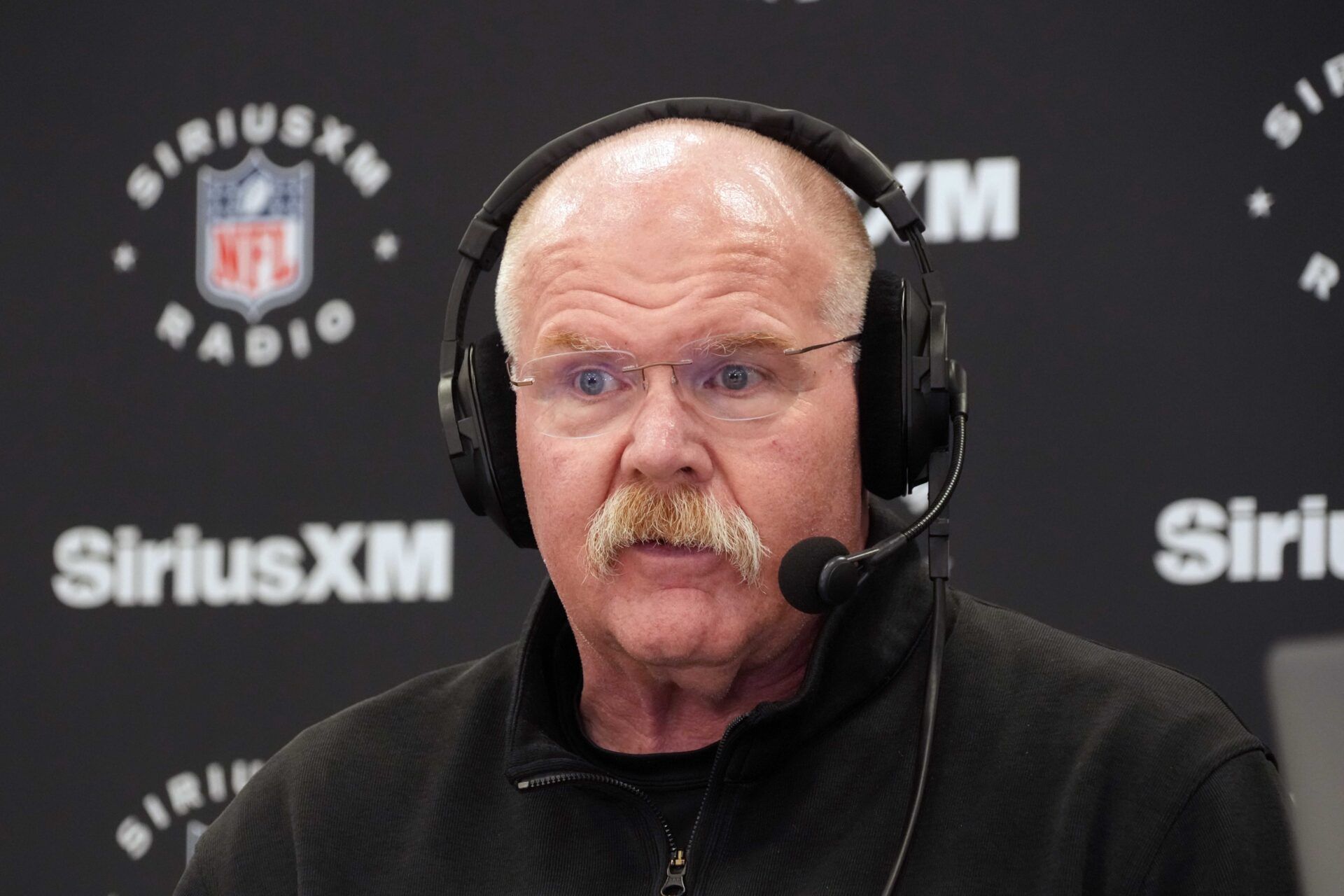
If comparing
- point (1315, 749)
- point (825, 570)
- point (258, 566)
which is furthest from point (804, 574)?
point (258, 566)

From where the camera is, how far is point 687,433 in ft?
4.31

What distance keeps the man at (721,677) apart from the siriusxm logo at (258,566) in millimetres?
713

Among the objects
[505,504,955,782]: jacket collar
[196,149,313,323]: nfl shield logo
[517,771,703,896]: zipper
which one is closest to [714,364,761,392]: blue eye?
[505,504,955,782]: jacket collar

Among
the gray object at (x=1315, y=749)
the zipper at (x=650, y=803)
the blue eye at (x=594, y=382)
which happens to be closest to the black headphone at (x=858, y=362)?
the blue eye at (x=594, y=382)

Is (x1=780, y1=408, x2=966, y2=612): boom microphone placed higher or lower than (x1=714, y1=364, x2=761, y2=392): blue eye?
lower

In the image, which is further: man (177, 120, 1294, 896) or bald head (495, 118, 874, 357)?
bald head (495, 118, 874, 357)

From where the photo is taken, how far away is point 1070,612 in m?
1.91

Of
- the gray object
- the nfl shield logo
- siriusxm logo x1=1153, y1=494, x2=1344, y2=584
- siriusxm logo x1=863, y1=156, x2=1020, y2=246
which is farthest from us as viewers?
the nfl shield logo

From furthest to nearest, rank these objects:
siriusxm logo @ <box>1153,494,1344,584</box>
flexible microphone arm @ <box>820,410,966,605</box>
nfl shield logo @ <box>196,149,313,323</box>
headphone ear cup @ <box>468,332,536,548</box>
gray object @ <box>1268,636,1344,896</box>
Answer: nfl shield logo @ <box>196,149,313,323</box> → siriusxm logo @ <box>1153,494,1344,584</box> → headphone ear cup @ <box>468,332,536,548</box> → flexible microphone arm @ <box>820,410,966,605</box> → gray object @ <box>1268,636,1344,896</box>

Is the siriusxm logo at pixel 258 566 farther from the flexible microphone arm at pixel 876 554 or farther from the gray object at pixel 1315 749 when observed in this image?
the gray object at pixel 1315 749

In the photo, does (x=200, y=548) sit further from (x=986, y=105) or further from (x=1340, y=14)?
Answer: (x=1340, y=14)

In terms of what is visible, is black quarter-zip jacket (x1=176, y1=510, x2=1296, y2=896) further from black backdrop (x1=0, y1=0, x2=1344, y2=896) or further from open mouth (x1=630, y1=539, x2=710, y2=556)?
black backdrop (x1=0, y1=0, x2=1344, y2=896)

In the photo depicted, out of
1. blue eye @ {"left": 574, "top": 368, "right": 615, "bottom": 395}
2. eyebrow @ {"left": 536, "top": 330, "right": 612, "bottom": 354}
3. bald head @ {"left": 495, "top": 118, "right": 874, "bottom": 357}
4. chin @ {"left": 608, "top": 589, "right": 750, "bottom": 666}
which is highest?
bald head @ {"left": 495, "top": 118, "right": 874, "bottom": 357}

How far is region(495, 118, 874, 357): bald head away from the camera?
4.45 feet
